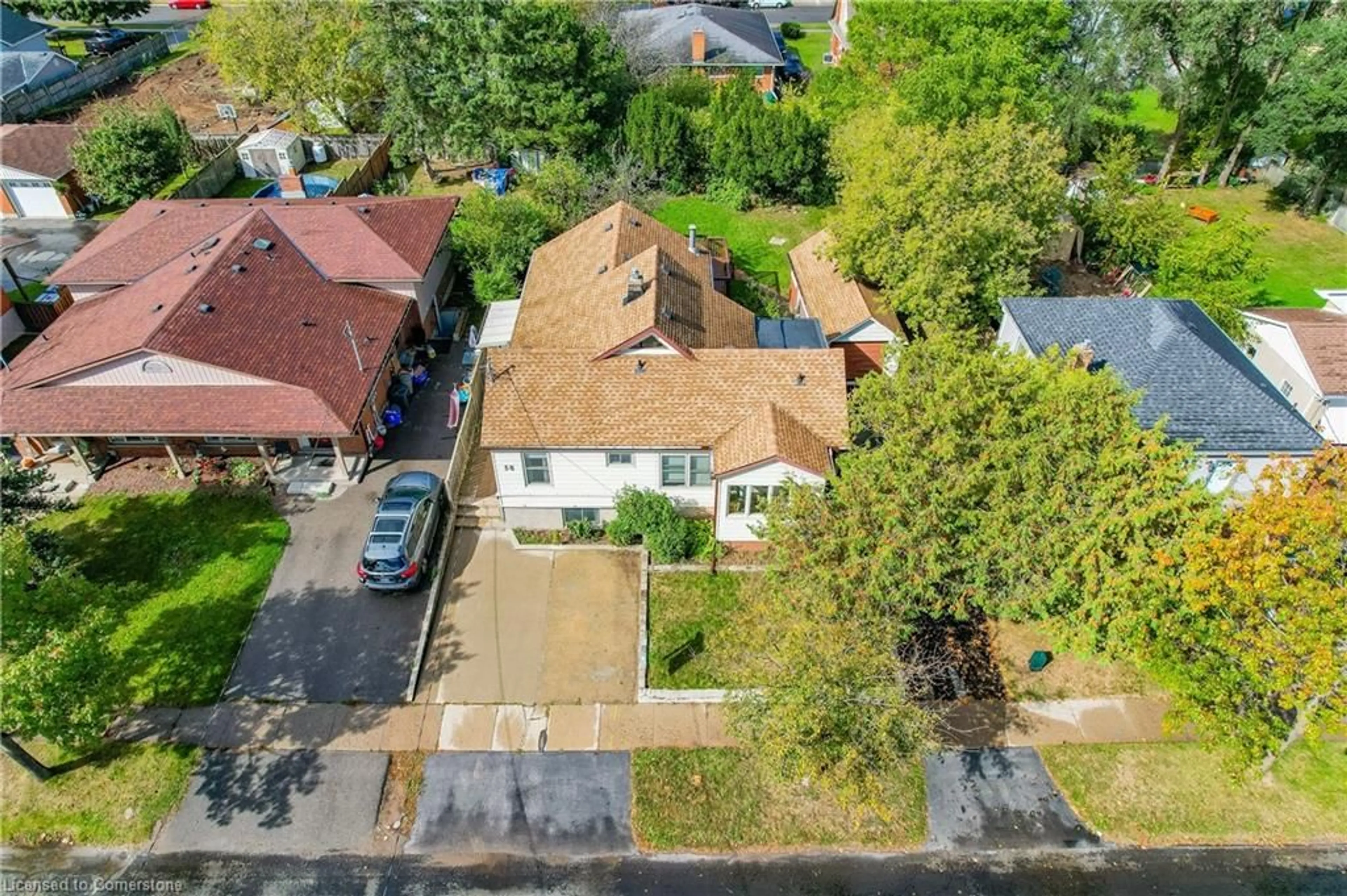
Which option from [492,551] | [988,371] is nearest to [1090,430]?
[988,371]

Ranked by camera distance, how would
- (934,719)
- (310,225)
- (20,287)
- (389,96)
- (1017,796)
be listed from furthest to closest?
(389,96) < (20,287) < (310,225) < (1017,796) < (934,719)

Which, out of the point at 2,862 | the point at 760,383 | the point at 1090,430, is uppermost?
the point at 1090,430

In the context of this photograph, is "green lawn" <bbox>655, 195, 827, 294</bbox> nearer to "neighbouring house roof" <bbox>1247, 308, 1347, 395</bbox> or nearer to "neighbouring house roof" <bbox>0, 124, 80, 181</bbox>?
"neighbouring house roof" <bbox>1247, 308, 1347, 395</bbox>

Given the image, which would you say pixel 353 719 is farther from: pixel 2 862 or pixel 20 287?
pixel 20 287

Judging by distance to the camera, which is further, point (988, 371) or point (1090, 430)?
point (988, 371)

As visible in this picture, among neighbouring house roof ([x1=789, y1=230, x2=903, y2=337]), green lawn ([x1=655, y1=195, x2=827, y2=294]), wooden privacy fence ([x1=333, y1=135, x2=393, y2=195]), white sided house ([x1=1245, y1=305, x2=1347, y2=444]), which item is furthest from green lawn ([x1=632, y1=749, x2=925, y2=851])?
wooden privacy fence ([x1=333, y1=135, x2=393, y2=195])

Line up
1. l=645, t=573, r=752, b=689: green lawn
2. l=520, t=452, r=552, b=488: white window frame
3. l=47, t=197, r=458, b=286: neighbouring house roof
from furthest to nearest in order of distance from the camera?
l=47, t=197, r=458, b=286: neighbouring house roof → l=520, t=452, r=552, b=488: white window frame → l=645, t=573, r=752, b=689: green lawn

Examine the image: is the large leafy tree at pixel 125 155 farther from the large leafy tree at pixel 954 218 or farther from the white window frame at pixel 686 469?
the large leafy tree at pixel 954 218

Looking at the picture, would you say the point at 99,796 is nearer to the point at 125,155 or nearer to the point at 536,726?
the point at 536,726
